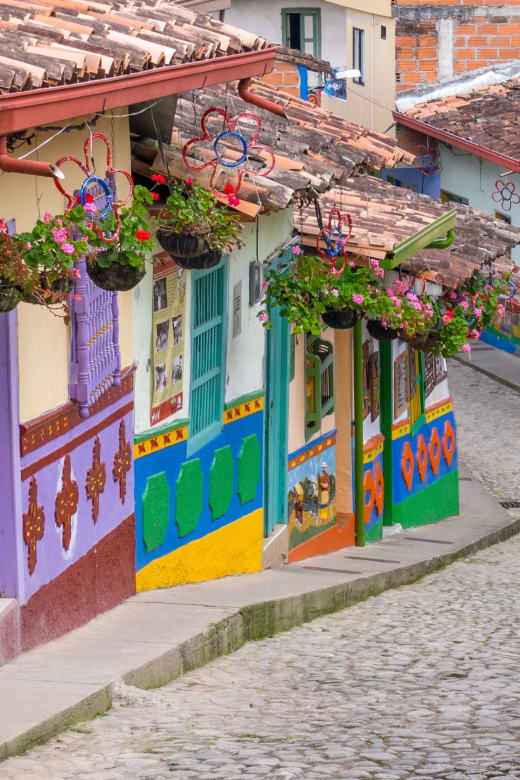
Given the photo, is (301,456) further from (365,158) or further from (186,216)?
(186,216)

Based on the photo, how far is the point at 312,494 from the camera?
464 inches

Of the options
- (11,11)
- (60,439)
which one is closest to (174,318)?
(60,439)

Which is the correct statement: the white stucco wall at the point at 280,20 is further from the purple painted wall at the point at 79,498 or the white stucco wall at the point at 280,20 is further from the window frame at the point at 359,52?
the purple painted wall at the point at 79,498

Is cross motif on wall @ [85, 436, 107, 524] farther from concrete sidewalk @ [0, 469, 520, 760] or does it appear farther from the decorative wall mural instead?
the decorative wall mural

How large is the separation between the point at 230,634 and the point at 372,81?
1872 centimetres

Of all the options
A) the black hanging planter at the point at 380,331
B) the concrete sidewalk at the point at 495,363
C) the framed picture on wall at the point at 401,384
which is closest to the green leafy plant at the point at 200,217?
the black hanging planter at the point at 380,331

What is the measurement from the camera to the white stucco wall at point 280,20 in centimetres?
2234

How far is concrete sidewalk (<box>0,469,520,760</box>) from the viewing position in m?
5.48

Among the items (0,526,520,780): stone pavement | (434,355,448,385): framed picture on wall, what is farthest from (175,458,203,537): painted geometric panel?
(434,355,448,385): framed picture on wall

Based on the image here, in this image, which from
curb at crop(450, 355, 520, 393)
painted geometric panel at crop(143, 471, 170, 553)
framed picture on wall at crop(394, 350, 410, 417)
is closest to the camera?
painted geometric panel at crop(143, 471, 170, 553)

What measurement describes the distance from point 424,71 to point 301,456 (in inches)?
688

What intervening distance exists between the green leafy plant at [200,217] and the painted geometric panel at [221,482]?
2089 millimetres

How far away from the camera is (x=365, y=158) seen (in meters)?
11.1

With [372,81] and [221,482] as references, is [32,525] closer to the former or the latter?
[221,482]
